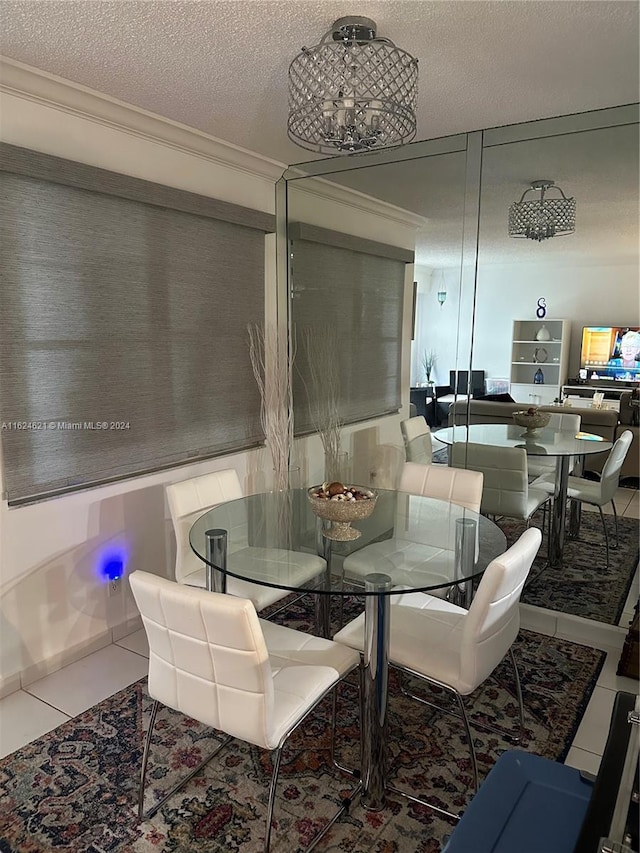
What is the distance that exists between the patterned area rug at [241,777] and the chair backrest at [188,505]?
0.55 meters

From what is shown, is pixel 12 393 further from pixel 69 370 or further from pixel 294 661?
pixel 294 661

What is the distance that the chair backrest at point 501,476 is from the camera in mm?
3008

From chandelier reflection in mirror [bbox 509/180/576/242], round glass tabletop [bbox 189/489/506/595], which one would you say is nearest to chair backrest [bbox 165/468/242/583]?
round glass tabletop [bbox 189/489/506/595]

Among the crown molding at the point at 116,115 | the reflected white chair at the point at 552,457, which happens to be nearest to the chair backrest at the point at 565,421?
the reflected white chair at the point at 552,457

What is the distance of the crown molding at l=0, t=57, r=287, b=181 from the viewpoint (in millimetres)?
2260

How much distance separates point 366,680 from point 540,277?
193 centimetres

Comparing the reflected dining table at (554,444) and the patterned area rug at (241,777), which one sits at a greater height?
the reflected dining table at (554,444)

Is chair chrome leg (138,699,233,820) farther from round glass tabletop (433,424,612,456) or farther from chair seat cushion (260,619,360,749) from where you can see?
round glass tabletop (433,424,612,456)

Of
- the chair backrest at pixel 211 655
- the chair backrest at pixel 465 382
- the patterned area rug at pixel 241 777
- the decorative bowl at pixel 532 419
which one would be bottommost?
the patterned area rug at pixel 241 777

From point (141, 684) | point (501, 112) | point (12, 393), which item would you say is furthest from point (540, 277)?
point (141, 684)

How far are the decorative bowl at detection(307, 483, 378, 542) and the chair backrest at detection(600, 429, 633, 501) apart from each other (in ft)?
4.03

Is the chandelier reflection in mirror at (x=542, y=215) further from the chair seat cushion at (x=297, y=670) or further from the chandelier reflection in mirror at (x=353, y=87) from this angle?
the chair seat cushion at (x=297, y=670)

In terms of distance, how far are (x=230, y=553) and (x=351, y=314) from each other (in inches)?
72.8

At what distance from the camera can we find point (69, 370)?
8.45 ft
